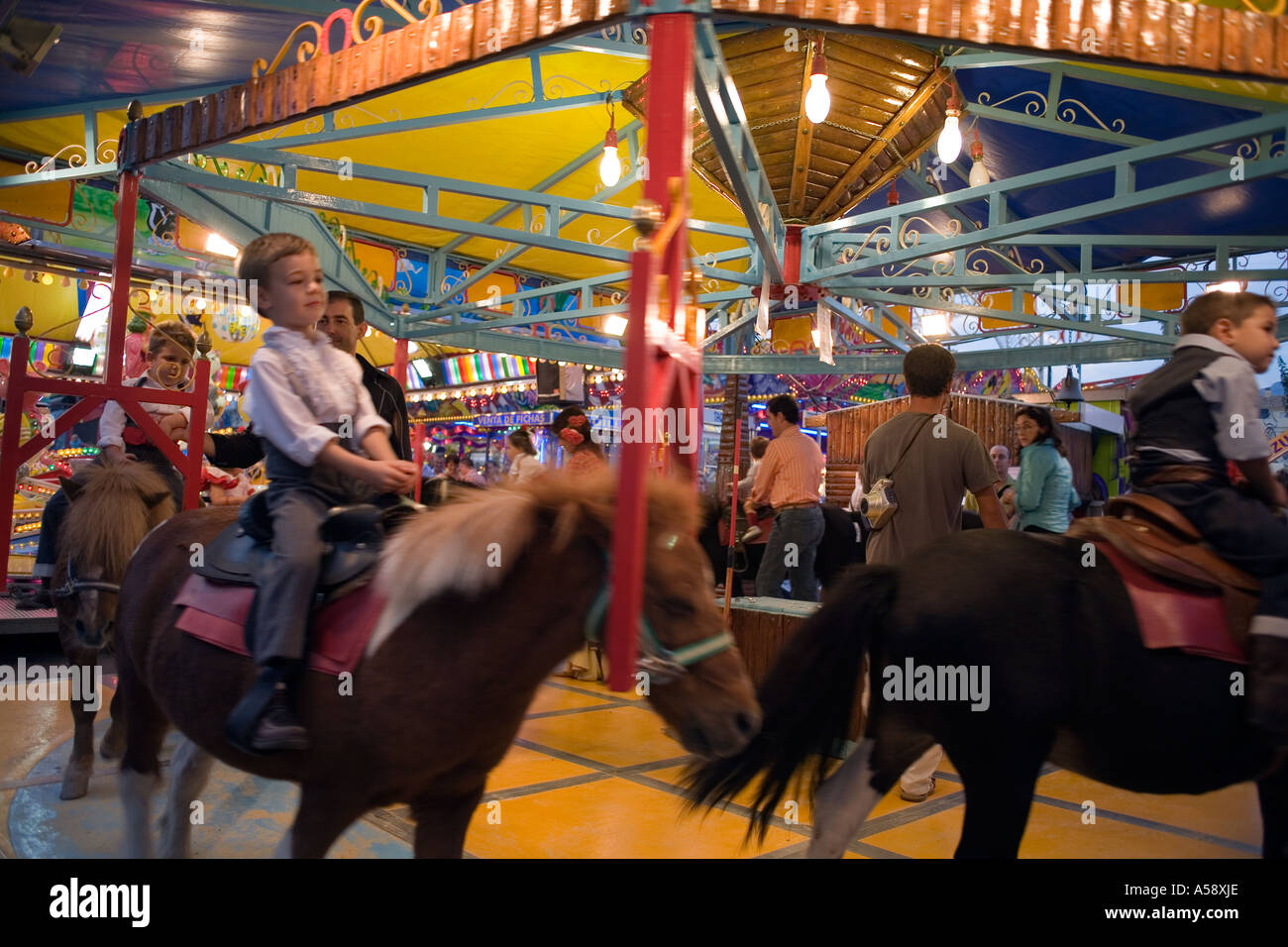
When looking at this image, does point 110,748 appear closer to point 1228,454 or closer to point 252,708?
point 252,708

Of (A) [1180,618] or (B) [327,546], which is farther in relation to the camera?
(A) [1180,618]

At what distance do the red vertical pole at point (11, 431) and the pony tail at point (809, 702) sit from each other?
139 inches

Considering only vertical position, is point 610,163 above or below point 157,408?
above

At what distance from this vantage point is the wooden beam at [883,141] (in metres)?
5.72

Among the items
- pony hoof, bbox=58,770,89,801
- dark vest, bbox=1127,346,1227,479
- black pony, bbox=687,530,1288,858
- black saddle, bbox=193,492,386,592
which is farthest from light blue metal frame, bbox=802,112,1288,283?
pony hoof, bbox=58,770,89,801

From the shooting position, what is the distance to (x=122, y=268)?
15.6 ft

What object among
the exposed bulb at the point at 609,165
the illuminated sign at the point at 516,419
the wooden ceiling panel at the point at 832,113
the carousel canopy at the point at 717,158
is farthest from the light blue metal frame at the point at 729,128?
the illuminated sign at the point at 516,419

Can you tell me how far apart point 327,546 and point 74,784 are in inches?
97.0

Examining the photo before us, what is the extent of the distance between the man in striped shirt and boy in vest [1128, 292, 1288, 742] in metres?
3.80

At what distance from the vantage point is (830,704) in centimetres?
248

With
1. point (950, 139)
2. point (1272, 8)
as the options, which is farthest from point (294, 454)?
point (950, 139)
